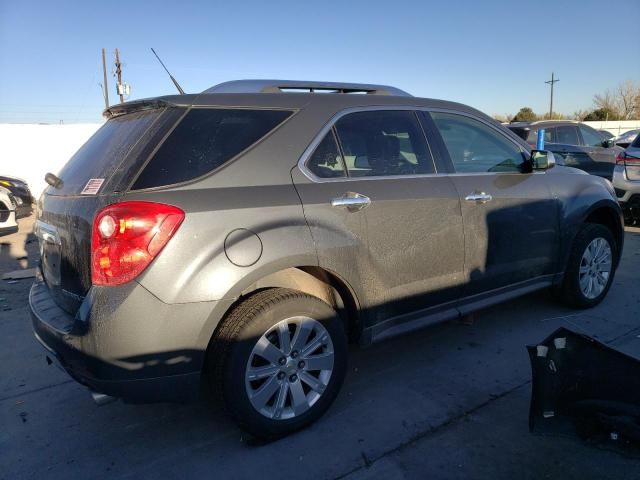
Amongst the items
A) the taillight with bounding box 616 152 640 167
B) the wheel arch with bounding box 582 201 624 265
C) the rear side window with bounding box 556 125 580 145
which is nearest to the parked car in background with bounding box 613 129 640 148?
the taillight with bounding box 616 152 640 167

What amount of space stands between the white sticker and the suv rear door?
1.00 m

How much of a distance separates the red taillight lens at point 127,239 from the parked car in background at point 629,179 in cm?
776

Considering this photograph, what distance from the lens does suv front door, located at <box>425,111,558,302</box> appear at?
11.3ft

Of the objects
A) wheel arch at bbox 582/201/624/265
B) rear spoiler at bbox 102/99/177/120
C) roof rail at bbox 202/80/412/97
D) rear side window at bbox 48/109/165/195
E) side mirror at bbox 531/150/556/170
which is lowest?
wheel arch at bbox 582/201/624/265

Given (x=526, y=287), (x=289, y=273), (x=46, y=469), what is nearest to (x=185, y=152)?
(x=289, y=273)

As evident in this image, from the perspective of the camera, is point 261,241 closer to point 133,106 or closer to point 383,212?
point 383,212

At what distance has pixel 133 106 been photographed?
284 centimetres

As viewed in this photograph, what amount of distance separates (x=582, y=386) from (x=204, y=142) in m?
2.25

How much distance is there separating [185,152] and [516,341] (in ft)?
9.67

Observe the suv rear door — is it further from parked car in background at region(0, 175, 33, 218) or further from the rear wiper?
parked car in background at region(0, 175, 33, 218)

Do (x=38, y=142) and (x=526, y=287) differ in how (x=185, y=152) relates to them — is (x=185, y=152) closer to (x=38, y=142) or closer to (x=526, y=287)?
(x=526, y=287)

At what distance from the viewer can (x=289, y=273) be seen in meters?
2.72

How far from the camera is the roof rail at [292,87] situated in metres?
2.88

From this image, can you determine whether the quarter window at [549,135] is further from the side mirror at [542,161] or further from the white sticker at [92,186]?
the white sticker at [92,186]
